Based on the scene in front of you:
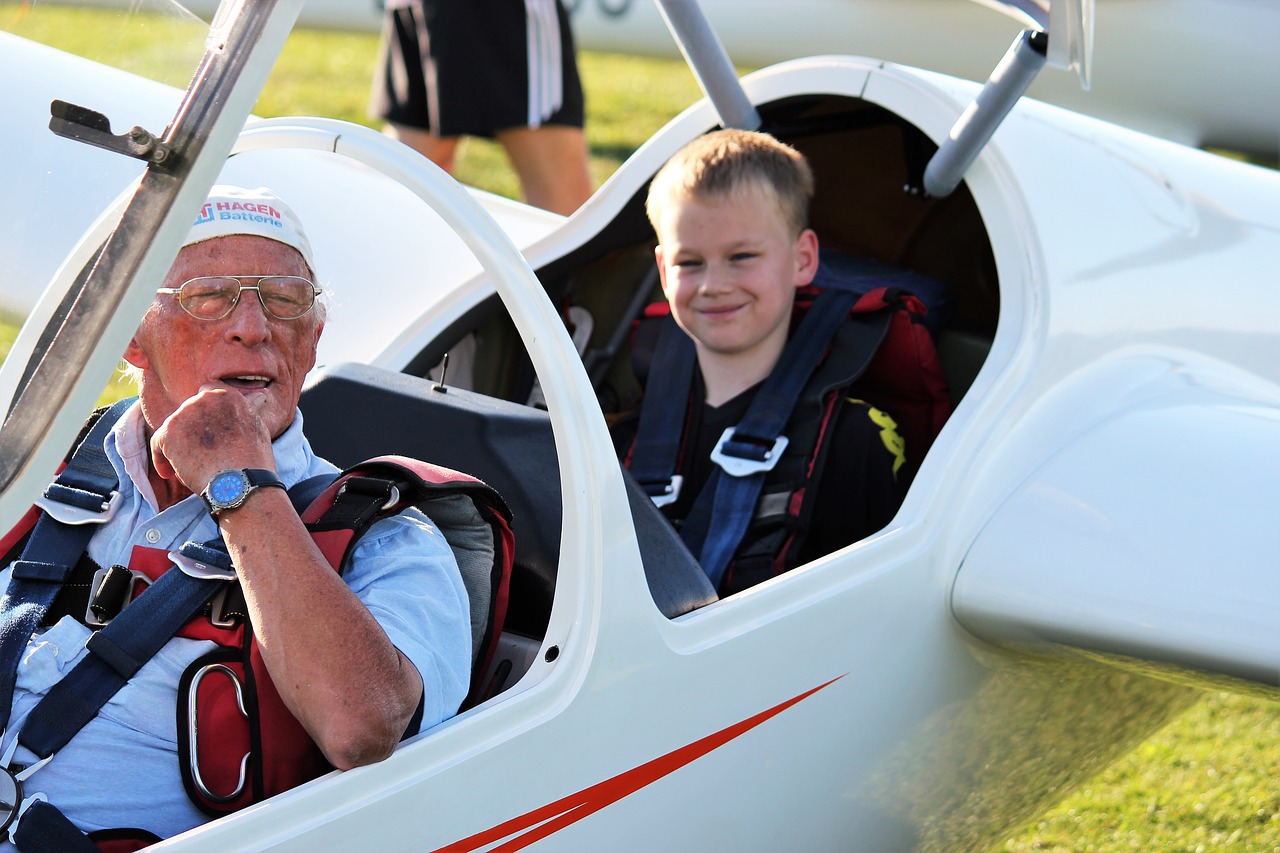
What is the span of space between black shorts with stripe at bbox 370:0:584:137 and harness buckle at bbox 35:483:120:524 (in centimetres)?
331

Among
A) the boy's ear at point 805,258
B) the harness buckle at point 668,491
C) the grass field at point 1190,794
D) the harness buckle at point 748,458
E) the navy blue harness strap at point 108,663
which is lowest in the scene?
the grass field at point 1190,794

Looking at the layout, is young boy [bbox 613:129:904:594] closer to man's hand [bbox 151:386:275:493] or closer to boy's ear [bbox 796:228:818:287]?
boy's ear [bbox 796:228:818:287]

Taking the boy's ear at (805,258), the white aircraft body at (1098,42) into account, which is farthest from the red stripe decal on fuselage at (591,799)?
the white aircraft body at (1098,42)

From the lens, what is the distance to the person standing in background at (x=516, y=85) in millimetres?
4969

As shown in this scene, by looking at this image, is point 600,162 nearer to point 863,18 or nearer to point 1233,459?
point 863,18

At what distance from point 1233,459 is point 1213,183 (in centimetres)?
92

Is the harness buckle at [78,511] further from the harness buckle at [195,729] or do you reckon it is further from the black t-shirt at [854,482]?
the black t-shirt at [854,482]

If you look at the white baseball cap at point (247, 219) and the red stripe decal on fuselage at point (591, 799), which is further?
the white baseball cap at point (247, 219)

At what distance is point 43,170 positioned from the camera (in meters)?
1.81

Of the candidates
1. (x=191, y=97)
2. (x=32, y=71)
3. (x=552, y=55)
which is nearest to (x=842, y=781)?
(x=191, y=97)

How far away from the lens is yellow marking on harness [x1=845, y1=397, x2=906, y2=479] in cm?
254

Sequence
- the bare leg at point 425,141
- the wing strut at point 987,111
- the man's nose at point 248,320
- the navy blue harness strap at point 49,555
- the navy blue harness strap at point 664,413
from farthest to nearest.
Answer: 1. the bare leg at point 425,141
2. the navy blue harness strap at point 664,413
3. the wing strut at point 987,111
4. the man's nose at point 248,320
5. the navy blue harness strap at point 49,555

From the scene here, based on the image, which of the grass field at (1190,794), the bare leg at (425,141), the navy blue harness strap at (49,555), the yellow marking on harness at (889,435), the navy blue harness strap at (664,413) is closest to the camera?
the navy blue harness strap at (49,555)

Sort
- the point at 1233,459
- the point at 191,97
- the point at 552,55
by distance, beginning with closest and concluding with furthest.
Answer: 1. the point at 191,97
2. the point at 1233,459
3. the point at 552,55
